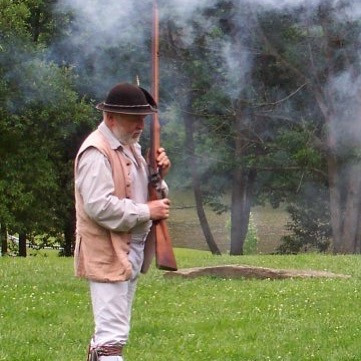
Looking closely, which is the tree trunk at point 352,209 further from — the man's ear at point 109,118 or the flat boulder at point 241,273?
the man's ear at point 109,118

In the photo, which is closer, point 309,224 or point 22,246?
point 22,246

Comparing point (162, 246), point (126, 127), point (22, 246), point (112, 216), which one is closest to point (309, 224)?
point (22, 246)

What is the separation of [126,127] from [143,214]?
0.55m

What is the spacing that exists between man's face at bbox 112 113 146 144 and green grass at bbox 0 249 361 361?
2205mm

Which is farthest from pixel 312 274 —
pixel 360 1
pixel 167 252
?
pixel 360 1

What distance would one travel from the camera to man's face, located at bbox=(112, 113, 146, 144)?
5.61m

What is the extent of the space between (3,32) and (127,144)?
55.6 ft

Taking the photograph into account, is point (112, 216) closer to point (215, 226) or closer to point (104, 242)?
point (104, 242)

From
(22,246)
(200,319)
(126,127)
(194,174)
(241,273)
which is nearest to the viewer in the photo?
(126,127)

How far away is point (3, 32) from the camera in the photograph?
21.9 m

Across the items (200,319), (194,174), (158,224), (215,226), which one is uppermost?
(194,174)

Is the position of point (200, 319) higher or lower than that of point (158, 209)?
lower

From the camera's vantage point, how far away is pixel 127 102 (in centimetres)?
555

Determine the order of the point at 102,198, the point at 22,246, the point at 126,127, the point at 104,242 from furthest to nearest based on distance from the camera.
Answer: the point at 22,246, the point at 126,127, the point at 104,242, the point at 102,198
